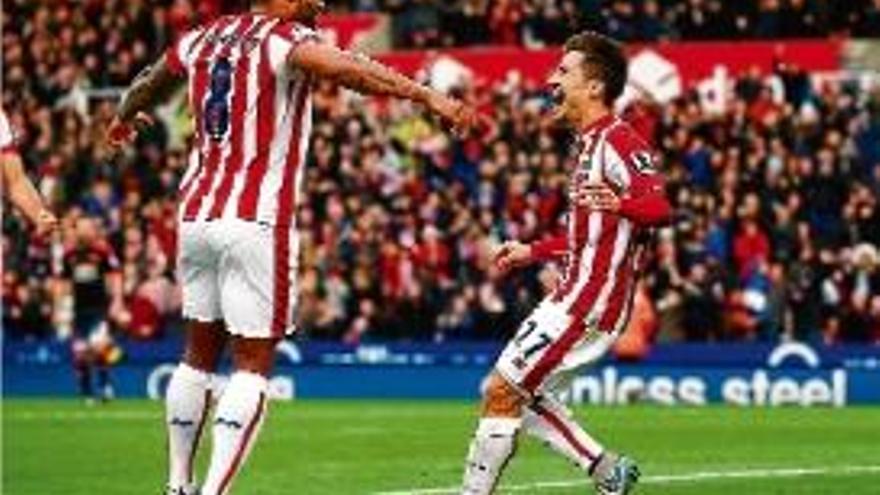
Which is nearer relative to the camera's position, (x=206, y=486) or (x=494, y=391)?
(x=206, y=486)

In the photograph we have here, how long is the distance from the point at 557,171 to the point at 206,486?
66.8 ft

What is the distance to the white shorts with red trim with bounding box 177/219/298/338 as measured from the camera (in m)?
12.1

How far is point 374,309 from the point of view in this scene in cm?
3228

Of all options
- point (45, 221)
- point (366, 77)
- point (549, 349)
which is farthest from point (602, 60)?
point (45, 221)

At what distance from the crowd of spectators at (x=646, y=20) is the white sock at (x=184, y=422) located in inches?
899

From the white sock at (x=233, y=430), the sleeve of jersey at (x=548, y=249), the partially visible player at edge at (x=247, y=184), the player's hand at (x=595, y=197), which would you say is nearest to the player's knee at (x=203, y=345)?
the partially visible player at edge at (x=247, y=184)

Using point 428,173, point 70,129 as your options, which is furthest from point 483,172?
point 70,129

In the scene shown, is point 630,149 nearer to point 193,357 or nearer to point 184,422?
point 193,357

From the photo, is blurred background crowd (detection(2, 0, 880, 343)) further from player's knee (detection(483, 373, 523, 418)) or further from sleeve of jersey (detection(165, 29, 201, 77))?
sleeve of jersey (detection(165, 29, 201, 77))

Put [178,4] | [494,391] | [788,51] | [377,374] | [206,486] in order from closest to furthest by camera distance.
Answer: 1. [206,486]
2. [494,391]
3. [377,374]
4. [788,51]
5. [178,4]

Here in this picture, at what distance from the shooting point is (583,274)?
1334 centimetres

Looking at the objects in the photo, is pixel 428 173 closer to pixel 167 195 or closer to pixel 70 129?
pixel 167 195

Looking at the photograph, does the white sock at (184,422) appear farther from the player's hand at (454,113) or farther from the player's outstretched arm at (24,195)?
the player's hand at (454,113)

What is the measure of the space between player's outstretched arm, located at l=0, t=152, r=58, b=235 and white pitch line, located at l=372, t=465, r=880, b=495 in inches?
172
